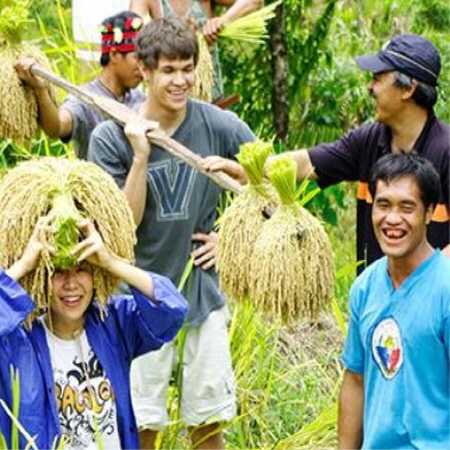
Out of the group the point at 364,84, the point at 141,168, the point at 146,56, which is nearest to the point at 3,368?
the point at 141,168

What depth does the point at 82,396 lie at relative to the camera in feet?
16.3

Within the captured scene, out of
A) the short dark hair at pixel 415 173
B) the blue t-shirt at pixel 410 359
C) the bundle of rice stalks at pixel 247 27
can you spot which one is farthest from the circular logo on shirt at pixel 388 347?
the bundle of rice stalks at pixel 247 27

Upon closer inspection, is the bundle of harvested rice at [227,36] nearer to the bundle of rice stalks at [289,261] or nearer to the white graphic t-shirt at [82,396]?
the bundle of rice stalks at [289,261]

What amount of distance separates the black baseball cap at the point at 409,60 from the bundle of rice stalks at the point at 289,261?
0.67 metres

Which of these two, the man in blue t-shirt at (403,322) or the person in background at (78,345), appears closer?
the man in blue t-shirt at (403,322)

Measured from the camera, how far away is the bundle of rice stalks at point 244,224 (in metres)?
5.25

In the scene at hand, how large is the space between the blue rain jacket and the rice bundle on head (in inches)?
84.4

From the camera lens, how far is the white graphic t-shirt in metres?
4.92

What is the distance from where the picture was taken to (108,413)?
498cm

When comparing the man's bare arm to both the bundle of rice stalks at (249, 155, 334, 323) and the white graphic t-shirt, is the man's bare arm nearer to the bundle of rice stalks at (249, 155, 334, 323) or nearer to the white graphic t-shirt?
the bundle of rice stalks at (249, 155, 334, 323)

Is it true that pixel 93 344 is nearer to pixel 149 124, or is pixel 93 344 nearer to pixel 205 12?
pixel 149 124

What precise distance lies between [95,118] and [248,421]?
4.23ft

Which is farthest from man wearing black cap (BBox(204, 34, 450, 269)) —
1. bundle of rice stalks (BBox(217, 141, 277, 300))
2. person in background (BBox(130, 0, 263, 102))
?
person in background (BBox(130, 0, 263, 102))

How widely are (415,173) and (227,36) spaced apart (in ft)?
9.40
